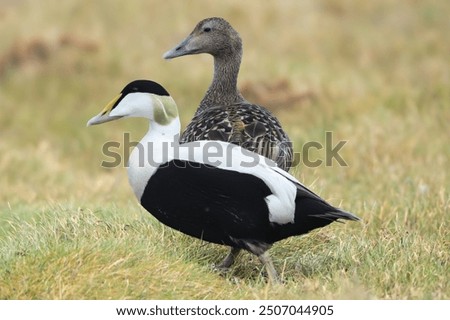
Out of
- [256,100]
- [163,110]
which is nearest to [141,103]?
[163,110]

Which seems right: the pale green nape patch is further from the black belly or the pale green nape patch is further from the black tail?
the black tail

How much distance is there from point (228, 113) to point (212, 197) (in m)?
1.12

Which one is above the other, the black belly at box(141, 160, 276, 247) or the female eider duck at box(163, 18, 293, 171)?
the female eider duck at box(163, 18, 293, 171)

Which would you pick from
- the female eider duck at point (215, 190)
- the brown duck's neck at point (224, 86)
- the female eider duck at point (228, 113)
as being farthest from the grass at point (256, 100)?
the brown duck's neck at point (224, 86)

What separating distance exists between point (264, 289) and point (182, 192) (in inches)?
24.5

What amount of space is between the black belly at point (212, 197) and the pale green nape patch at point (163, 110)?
0.89 ft

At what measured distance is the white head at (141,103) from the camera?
459 cm

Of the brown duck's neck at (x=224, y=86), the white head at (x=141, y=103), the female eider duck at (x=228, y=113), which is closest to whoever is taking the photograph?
the white head at (x=141, y=103)

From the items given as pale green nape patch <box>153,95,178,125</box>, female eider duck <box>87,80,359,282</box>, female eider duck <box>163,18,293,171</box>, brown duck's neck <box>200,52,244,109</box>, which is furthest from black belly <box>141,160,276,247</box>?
brown duck's neck <box>200,52,244,109</box>

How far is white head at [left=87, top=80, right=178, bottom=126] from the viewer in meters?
4.59

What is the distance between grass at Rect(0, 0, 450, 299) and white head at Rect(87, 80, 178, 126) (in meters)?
0.66

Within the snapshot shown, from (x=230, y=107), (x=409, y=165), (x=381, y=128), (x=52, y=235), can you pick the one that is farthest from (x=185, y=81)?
(x=52, y=235)

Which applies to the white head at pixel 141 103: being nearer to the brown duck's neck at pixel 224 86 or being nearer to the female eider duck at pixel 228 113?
the female eider duck at pixel 228 113

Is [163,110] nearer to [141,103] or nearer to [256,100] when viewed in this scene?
[141,103]
